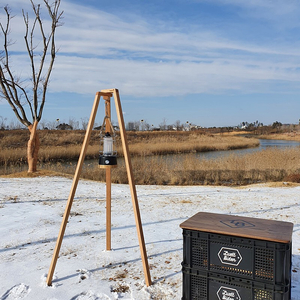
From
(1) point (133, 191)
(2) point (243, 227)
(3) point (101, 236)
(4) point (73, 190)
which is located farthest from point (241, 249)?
(3) point (101, 236)

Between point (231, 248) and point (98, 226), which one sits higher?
point (231, 248)

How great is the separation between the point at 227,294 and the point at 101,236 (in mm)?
2213

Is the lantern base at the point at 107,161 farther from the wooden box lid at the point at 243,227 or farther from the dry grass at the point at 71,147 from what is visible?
the dry grass at the point at 71,147

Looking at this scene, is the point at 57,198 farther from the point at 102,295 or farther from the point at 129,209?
the point at 102,295

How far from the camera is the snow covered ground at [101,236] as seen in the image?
278cm

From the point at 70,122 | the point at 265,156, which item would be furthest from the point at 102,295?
the point at 70,122

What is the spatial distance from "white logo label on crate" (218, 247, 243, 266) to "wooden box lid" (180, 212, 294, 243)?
0.43ft

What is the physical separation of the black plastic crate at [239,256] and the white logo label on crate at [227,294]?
123mm

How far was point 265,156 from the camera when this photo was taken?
12641 millimetres

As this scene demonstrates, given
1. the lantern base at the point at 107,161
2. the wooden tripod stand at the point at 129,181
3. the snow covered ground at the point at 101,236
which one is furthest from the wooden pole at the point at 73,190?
the lantern base at the point at 107,161

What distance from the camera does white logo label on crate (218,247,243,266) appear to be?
88.4 inches

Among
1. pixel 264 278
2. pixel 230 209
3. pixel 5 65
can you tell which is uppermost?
pixel 5 65

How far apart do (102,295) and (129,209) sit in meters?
3.07

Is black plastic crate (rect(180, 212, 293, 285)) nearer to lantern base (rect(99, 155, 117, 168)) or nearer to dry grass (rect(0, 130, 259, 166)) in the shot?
lantern base (rect(99, 155, 117, 168))
